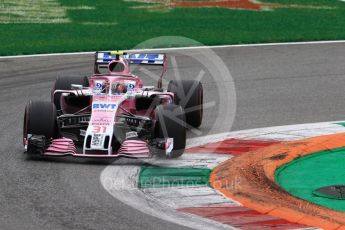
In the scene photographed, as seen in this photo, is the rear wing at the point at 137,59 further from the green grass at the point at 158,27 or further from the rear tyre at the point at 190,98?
the green grass at the point at 158,27

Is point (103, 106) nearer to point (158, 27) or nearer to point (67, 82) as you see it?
point (67, 82)

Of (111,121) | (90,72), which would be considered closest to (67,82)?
(111,121)

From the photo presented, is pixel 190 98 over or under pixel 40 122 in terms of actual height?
over

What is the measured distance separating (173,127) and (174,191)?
1.79m

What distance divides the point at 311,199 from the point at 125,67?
488 centimetres

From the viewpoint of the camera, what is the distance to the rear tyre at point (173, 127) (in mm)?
14484

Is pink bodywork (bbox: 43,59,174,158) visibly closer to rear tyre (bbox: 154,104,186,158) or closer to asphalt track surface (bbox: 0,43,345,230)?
asphalt track surface (bbox: 0,43,345,230)

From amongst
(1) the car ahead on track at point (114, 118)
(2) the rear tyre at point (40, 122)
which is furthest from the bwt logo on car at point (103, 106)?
(2) the rear tyre at point (40, 122)

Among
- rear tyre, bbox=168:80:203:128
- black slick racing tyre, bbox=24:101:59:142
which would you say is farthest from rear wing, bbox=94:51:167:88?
black slick racing tyre, bbox=24:101:59:142

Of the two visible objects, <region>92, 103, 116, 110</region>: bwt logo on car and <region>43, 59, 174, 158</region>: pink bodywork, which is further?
<region>92, 103, 116, 110</region>: bwt logo on car

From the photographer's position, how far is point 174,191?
12867mm

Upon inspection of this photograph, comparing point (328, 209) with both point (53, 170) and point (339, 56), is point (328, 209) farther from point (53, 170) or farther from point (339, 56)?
point (339, 56)

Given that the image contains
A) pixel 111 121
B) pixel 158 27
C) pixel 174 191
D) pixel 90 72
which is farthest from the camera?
pixel 158 27

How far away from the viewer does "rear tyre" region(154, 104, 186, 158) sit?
1448cm
